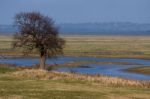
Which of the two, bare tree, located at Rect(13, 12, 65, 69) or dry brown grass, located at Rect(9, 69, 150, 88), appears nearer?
dry brown grass, located at Rect(9, 69, 150, 88)

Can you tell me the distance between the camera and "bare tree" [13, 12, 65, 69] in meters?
60.5

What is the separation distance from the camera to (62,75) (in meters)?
41.7

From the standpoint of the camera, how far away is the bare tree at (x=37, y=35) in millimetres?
60469

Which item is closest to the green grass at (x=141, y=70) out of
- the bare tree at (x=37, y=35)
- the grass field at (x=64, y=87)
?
the bare tree at (x=37, y=35)

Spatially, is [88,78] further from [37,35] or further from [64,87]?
[37,35]

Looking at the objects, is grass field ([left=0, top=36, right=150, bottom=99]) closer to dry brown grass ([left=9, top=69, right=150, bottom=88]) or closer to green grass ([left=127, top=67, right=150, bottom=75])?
dry brown grass ([left=9, top=69, right=150, bottom=88])

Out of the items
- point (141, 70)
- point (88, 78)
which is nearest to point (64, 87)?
point (88, 78)

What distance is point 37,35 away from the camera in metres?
60.7

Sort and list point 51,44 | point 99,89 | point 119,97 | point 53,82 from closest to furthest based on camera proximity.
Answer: point 119,97 < point 99,89 < point 53,82 < point 51,44

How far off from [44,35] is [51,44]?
1664 mm

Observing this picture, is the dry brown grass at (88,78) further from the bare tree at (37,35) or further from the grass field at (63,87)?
the bare tree at (37,35)

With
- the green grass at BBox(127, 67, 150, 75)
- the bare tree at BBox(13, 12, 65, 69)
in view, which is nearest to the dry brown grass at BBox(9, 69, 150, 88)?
the bare tree at BBox(13, 12, 65, 69)

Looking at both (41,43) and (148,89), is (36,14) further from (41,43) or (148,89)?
(148,89)

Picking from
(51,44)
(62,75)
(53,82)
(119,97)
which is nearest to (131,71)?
(51,44)
